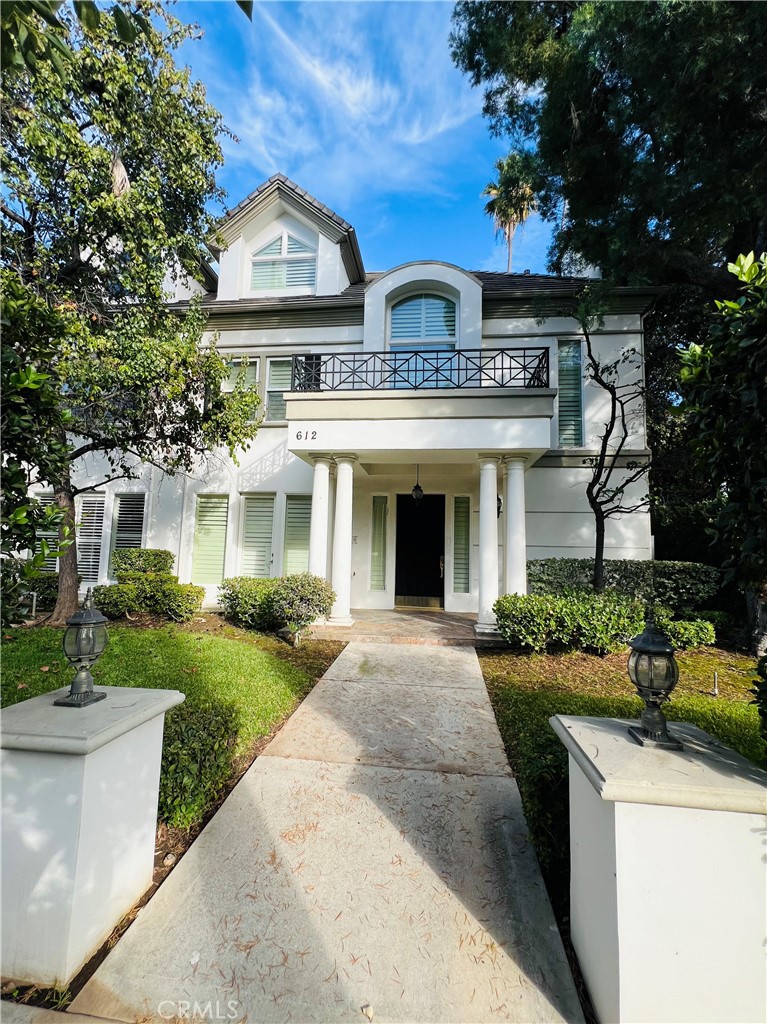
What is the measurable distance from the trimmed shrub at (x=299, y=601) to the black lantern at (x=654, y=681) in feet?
20.2

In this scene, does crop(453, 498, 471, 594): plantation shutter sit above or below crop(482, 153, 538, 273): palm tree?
below

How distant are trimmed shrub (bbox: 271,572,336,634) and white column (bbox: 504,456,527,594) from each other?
11.6 feet

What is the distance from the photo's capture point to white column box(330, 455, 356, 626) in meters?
8.53

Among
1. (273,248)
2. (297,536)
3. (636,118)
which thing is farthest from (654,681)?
(273,248)

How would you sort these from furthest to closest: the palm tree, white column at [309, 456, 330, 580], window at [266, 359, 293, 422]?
1. window at [266, 359, 293, 422]
2. white column at [309, 456, 330, 580]
3. the palm tree

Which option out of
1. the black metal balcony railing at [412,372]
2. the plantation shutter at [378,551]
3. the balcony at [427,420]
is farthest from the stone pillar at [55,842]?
the plantation shutter at [378,551]

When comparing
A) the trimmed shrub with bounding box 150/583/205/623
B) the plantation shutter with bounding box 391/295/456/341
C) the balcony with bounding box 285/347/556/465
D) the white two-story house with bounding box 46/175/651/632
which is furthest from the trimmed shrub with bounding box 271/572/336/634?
the plantation shutter with bounding box 391/295/456/341

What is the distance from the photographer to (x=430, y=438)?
329 inches

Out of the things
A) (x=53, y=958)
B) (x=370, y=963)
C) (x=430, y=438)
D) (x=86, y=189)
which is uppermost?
(x=86, y=189)

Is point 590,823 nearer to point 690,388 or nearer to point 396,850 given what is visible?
point 396,850

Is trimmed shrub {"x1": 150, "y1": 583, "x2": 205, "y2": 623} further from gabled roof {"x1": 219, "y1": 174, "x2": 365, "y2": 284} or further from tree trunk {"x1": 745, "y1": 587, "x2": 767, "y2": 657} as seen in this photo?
tree trunk {"x1": 745, "y1": 587, "x2": 767, "y2": 657}

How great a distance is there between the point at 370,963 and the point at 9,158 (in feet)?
34.6

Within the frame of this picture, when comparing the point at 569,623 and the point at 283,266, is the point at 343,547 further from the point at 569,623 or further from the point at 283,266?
the point at 283,266

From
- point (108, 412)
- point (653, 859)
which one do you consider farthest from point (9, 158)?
point (653, 859)
